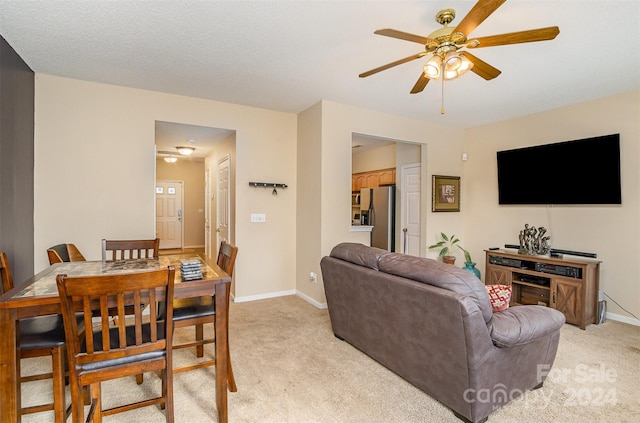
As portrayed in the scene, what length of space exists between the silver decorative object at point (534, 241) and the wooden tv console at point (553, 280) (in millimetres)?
141


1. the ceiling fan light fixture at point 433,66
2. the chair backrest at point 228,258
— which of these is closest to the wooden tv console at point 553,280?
the ceiling fan light fixture at point 433,66

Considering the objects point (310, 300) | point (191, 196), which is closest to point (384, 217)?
point (310, 300)

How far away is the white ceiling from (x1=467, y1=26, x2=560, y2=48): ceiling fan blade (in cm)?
33

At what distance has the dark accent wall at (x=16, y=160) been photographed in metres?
2.58

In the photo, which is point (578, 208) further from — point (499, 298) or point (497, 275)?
point (499, 298)

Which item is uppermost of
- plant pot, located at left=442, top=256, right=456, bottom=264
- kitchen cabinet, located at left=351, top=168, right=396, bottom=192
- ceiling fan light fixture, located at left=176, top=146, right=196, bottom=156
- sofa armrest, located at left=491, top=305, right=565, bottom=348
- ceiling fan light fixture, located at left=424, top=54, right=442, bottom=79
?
ceiling fan light fixture, located at left=176, top=146, right=196, bottom=156

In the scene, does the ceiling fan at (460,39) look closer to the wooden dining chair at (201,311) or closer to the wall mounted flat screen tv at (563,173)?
the wooden dining chair at (201,311)

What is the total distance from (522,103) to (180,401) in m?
4.80

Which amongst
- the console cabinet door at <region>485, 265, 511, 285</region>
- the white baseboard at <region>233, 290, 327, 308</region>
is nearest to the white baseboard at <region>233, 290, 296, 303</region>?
the white baseboard at <region>233, 290, 327, 308</region>

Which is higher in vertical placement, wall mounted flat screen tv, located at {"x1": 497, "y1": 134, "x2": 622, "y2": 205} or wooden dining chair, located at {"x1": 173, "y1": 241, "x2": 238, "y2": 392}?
wall mounted flat screen tv, located at {"x1": 497, "y1": 134, "x2": 622, "y2": 205}

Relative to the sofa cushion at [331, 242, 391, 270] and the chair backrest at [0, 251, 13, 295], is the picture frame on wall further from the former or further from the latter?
the chair backrest at [0, 251, 13, 295]

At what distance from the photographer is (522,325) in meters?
1.82

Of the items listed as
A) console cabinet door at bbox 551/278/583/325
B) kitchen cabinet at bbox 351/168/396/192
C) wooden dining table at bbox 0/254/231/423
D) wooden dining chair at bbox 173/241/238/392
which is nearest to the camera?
wooden dining table at bbox 0/254/231/423

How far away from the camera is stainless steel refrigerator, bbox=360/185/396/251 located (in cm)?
565
